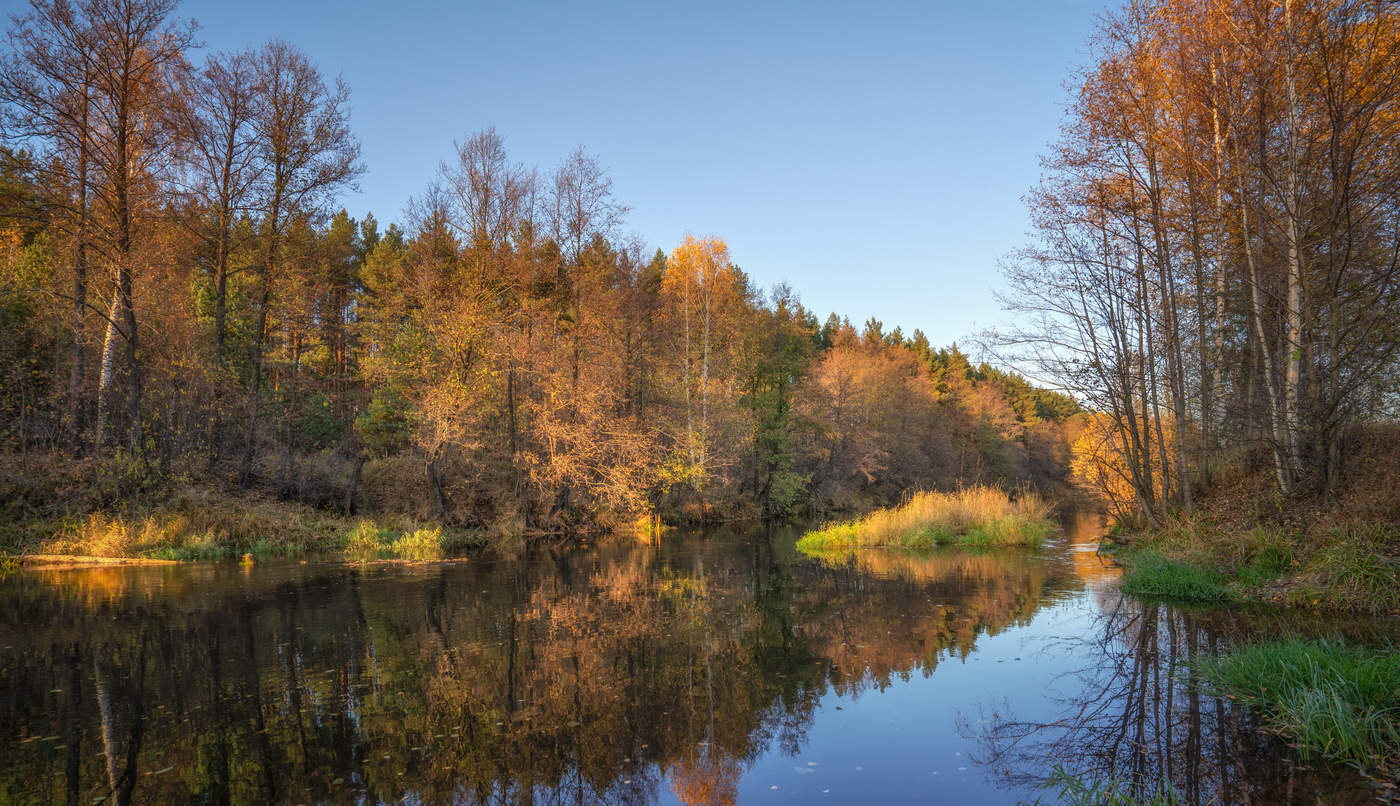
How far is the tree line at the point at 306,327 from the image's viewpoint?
1723 centimetres

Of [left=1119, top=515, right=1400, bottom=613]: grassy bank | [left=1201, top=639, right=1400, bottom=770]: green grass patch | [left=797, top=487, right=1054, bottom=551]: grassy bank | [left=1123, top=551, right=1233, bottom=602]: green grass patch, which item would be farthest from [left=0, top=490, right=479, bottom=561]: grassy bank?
[left=1201, top=639, right=1400, bottom=770]: green grass patch

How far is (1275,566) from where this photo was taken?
10.1 metres

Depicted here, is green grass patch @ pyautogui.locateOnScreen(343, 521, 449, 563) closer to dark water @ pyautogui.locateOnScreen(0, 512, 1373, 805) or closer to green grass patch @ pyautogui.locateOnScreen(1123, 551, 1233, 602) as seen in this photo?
dark water @ pyautogui.locateOnScreen(0, 512, 1373, 805)

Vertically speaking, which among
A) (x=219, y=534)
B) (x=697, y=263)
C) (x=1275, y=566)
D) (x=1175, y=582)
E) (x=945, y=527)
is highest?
(x=697, y=263)

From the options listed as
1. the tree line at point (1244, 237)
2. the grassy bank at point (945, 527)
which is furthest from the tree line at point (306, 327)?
the tree line at point (1244, 237)

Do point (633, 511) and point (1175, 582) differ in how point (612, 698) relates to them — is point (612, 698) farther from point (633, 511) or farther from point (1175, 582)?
point (633, 511)

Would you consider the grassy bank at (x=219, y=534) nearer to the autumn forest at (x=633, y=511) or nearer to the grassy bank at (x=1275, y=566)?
the autumn forest at (x=633, y=511)

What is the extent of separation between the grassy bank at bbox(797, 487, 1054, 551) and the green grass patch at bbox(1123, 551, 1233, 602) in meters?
7.26

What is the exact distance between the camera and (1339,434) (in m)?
10.2

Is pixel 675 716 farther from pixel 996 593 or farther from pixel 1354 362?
pixel 1354 362

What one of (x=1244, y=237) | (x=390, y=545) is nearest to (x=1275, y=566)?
(x=1244, y=237)

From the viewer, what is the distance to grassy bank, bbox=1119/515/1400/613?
8289mm

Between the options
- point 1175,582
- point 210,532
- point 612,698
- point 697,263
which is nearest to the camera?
point 612,698

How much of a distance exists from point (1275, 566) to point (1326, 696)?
6.50 m
